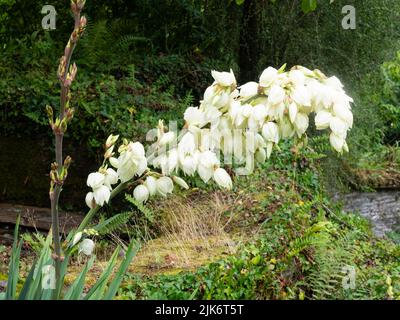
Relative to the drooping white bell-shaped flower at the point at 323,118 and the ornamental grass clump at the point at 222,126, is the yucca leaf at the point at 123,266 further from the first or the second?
the drooping white bell-shaped flower at the point at 323,118

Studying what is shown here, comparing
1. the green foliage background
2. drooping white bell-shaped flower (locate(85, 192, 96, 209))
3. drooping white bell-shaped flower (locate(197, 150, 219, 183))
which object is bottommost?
drooping white bell-shaped flower (locate(85, 192, 96, 209))

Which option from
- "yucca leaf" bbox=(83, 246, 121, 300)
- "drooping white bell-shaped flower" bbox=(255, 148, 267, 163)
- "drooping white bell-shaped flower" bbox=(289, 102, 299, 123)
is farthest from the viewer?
"yucca leaf" bbox=(83, 246, 121, 300)

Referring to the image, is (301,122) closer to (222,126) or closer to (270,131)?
(270,131)

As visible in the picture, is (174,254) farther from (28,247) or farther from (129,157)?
(129,157)

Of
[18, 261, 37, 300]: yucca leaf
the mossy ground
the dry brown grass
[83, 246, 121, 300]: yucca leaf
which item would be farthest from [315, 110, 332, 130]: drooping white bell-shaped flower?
the dry brown grass

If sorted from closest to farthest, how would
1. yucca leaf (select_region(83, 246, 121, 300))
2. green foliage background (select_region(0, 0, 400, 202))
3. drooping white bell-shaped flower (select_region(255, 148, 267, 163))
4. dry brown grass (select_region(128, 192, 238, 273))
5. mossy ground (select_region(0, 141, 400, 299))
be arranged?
drooping white bell-shaped flower (select_region(255, 148, 267, 163)) → yucca leaf (select_region(83, 246, 121, 300)) → mossy ground (select_region(0, 141, 400, 299)) → dry brown grass (select_region(128, 192, 238, 273)) → green foliage background (select_region(0, 0, 400, 202))

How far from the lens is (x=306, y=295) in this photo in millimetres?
4445

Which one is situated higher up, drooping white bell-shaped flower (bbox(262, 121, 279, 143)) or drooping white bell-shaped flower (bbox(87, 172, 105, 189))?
drooping white bell-shaped flower (bbox(262, 121, 279, 143))

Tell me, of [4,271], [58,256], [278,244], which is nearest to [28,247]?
[4,271]

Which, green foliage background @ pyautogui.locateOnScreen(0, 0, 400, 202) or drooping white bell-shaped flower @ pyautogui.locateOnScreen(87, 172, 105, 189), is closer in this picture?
drooping white bell-shaped flower @ pyautogui.locateOnScreen(87, 172, 105, 189)

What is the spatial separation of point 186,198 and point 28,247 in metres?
1.31

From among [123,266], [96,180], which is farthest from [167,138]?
[123,266]

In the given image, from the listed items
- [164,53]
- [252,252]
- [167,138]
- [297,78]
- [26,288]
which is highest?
[164,53]

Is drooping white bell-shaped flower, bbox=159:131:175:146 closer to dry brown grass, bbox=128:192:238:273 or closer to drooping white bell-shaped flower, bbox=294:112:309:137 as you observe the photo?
drooping white bell-shaped flower, bbox=294:112:309:137
